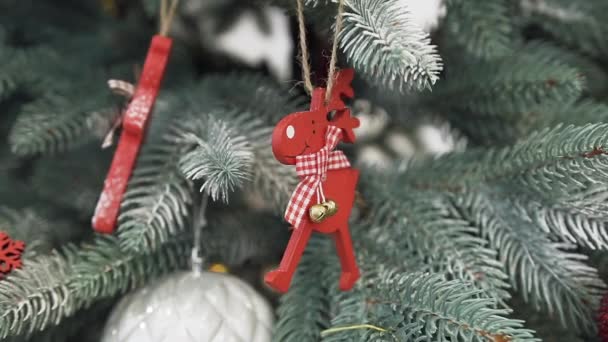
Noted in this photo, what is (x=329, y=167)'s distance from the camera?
0.36 m

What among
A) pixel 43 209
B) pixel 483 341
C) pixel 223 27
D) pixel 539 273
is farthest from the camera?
pixel 223 27

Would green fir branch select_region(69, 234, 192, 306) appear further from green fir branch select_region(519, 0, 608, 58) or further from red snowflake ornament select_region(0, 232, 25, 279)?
green fir branch select_region(519, 0, 608, 58)

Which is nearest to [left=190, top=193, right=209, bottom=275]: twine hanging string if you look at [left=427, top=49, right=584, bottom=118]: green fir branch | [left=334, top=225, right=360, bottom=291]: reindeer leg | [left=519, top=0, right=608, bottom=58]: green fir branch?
[left=334, top=225, right=360, bottom=291]: reindeer leg

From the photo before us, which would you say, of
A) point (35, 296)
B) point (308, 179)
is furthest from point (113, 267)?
point (308, 179)

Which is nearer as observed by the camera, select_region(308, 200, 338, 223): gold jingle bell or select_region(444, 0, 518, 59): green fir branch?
select_region(308, 200, 338, 223): gold jingle bell

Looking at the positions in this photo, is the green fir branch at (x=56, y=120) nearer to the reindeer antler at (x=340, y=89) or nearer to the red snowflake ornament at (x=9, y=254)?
the red snowflake ornament at (x=9, y=254)

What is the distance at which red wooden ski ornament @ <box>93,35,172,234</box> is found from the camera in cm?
41

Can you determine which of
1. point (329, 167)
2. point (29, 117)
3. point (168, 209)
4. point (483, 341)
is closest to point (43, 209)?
point (29, 117)

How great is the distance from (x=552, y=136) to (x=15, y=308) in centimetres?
36

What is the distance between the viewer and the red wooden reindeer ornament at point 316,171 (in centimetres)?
33

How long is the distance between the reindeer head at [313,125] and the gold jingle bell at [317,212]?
3 cm

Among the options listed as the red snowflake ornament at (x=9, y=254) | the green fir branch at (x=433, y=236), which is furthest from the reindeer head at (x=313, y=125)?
the red snowflake ornament at (x=9, y=254)

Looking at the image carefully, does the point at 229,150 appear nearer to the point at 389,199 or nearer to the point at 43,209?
the point at 389,199

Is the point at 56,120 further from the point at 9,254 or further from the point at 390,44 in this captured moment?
the point at 390,44
